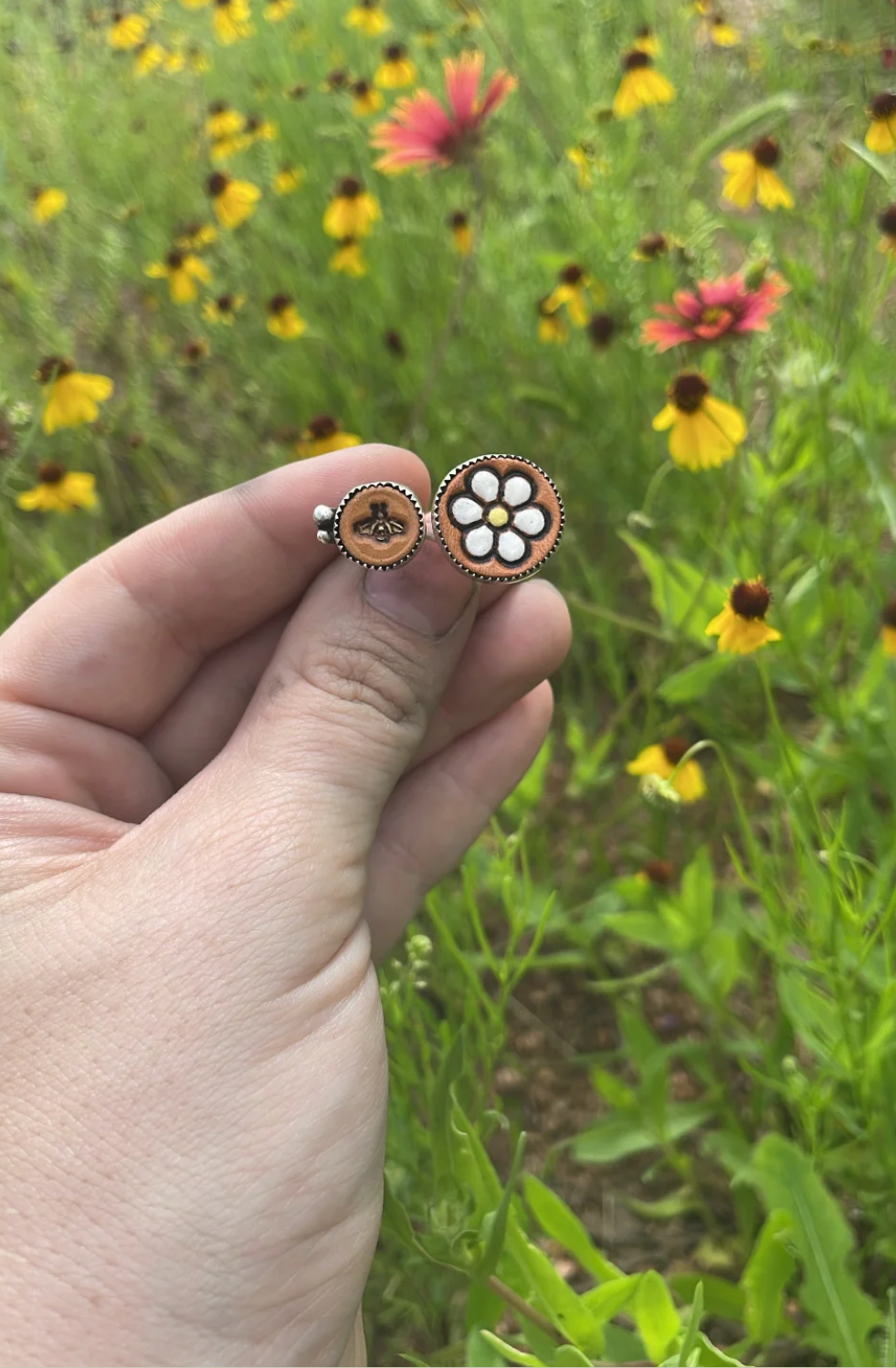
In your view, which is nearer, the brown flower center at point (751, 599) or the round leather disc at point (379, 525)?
the round leather disc at point (379, 525)

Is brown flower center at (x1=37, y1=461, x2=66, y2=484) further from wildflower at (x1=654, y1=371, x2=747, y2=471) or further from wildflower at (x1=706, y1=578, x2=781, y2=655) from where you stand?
wildflower at (x1=706, y1=578, x2=781, y2=655)

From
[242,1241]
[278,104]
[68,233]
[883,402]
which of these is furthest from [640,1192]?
[278,104]

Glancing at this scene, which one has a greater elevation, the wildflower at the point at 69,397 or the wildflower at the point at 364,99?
the wildflower at the point at 364,99

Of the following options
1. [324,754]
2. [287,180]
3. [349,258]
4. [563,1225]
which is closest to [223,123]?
[287,180]

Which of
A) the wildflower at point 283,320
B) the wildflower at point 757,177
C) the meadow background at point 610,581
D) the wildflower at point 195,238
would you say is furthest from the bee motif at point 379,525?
the wildflower at point 195,238

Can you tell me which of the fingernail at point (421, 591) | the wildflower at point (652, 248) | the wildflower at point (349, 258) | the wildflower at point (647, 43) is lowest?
the fingernail at point (421, 591)

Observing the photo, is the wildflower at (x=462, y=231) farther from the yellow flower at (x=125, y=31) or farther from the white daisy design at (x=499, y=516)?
Answer: the yellow flower at (x=125, y=31)
